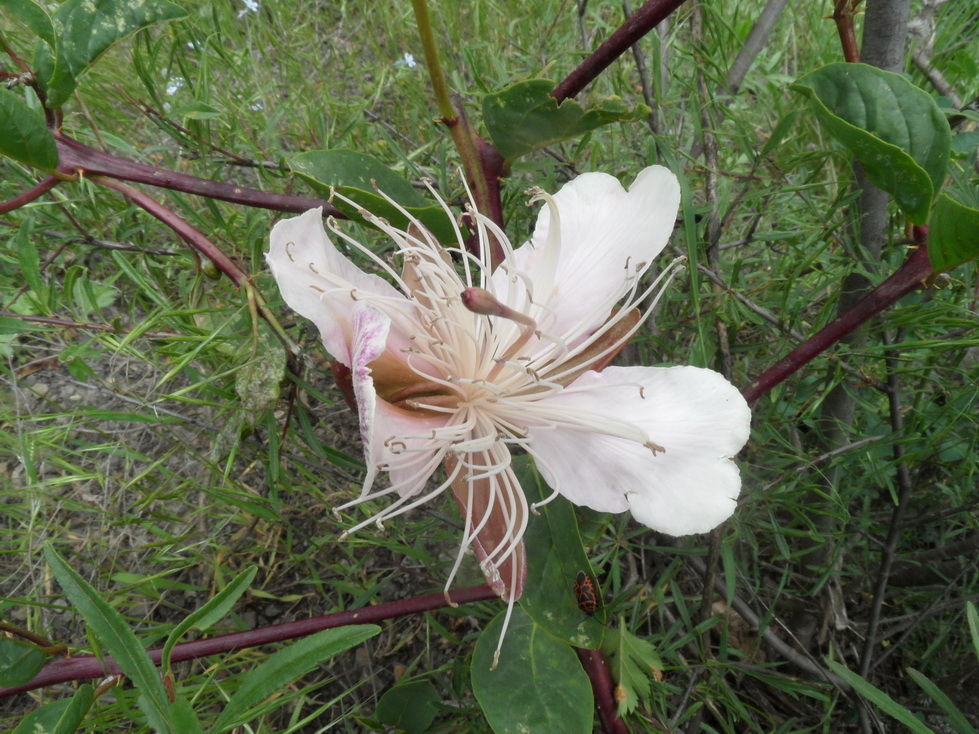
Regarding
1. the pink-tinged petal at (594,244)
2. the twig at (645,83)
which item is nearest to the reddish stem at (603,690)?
the pink-tinged petal at (594,244)

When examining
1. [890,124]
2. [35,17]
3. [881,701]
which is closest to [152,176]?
[35,17]

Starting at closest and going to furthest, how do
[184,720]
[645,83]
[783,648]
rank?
[184,720]
[645,83]
[783,648]

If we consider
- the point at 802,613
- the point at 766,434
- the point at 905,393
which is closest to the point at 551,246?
the point at 766,434

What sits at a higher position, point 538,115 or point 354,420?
point 538,115

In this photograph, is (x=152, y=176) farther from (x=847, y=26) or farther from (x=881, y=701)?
(x=881, y=701)

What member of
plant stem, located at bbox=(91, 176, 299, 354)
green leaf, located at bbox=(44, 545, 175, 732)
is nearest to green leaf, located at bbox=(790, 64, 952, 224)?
plant stem, located at bbox=(91, 176, 299, 354)

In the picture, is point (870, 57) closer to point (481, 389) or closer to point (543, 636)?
point (481, 389)

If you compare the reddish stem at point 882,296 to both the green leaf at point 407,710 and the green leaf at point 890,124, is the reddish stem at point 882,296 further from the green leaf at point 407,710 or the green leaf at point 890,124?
the green leaf at point 407,710

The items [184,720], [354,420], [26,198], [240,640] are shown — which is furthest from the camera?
[354,420]
